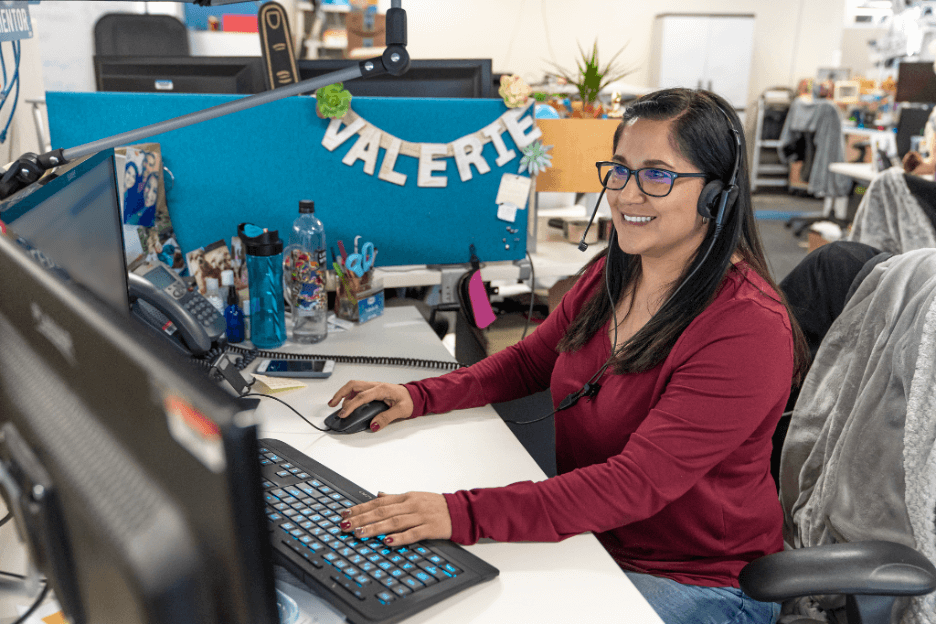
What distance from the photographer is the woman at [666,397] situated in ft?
2.90

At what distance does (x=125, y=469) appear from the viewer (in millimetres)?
387

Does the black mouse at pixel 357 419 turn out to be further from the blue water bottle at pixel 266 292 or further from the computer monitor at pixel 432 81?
the computer monitor at pixel 432 81

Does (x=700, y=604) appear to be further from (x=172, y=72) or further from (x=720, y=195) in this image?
(x=172, y=72)

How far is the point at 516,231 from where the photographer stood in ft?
6.24

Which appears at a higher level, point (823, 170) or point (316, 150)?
point (316, 150)

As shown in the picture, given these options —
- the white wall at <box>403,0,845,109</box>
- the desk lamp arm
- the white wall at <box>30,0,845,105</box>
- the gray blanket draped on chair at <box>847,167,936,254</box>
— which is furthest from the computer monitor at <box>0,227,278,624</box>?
the white wall at <box>403,0,845,109</box>

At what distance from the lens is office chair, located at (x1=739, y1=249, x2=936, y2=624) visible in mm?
875

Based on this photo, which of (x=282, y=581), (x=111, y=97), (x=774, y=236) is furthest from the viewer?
(x=774, y=236)

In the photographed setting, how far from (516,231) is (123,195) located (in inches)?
36.5

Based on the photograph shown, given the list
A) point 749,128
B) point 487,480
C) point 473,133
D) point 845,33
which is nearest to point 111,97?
point 473,133

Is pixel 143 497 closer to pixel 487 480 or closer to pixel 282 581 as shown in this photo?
pixel 282 581

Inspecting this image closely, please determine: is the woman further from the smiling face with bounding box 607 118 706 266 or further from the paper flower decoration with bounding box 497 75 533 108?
the paper flower decoration with bounding box 497 75 533 108

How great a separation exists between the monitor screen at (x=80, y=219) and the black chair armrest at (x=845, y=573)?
0.80 m

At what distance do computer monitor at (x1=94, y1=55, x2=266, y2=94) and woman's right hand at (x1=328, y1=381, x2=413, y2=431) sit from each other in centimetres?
109
